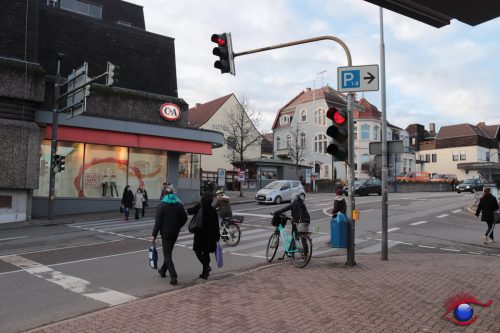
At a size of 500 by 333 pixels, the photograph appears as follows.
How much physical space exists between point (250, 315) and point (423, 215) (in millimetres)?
18164

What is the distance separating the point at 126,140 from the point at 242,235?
12.8 metres

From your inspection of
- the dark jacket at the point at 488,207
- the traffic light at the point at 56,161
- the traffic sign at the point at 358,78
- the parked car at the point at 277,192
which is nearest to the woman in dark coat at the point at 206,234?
the traffic sign at the point at 358,78

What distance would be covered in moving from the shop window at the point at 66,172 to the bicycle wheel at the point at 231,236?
1417cm

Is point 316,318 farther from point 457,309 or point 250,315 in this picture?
point 457,309

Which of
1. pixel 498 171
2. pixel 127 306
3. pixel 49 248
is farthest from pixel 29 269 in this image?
pixel 498 171

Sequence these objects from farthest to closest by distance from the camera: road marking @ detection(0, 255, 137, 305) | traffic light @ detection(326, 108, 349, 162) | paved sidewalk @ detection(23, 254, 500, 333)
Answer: traffic light @ detection(326, 108, 349, 162) < road marking @ detection(0, 255, 137, 305) < paved sidewalk @ detection(23, 254, 500, 333)

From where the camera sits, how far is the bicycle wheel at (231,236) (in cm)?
1238

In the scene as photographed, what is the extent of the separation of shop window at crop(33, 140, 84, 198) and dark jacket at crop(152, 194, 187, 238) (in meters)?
17.2

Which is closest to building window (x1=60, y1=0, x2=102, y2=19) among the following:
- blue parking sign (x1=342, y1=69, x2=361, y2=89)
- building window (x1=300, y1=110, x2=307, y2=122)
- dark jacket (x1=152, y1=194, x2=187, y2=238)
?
blue parking sign (x1=342, y1=69, x2=361, y2=89)

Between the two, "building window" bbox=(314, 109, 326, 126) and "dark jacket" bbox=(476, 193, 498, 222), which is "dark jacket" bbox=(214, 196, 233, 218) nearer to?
"dark jacket" bbox=(476, 193, 498, 222)

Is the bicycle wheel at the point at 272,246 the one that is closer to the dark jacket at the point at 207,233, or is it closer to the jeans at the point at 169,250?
the dark jacket at the point at 207,233

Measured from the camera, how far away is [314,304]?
605 cm

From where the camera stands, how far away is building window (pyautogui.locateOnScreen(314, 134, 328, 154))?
194 feet

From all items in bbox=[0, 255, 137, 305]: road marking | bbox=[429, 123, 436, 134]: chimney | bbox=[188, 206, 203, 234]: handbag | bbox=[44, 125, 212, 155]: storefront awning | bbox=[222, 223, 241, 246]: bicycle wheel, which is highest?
bbox=[429, 123, 436, 134]: chimney
